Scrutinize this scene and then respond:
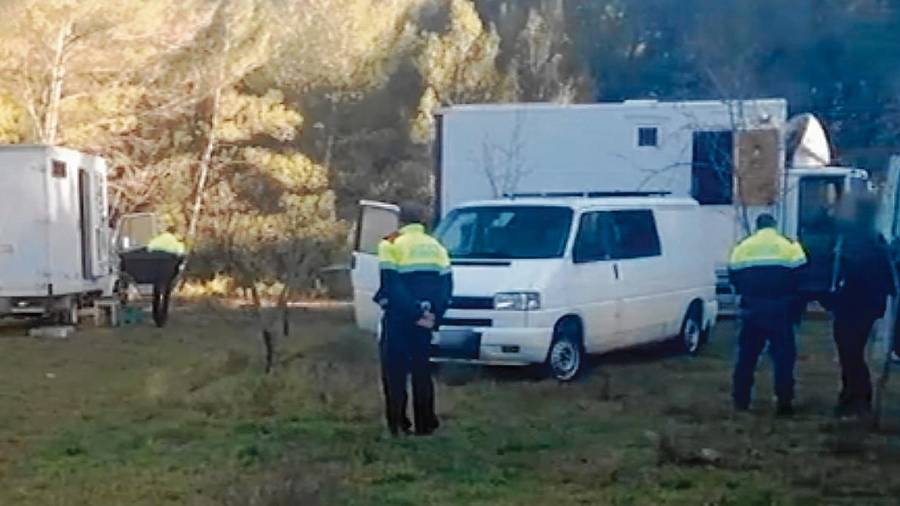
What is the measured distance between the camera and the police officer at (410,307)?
1055cm

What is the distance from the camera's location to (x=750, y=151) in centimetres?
2130

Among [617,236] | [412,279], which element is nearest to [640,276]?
[617,236]

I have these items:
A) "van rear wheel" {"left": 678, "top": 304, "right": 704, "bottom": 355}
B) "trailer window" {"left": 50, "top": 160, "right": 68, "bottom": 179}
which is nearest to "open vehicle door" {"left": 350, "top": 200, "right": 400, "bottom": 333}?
"van rear wheel" {"left": 678, "top": 304, "right": 704, "bottom": 355}

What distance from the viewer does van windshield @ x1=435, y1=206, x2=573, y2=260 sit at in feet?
47.6

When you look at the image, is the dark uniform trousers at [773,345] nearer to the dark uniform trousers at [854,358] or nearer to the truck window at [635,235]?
the dark uniform trousers at [854,358]

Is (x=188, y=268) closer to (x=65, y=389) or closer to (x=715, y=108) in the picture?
(x=715, y=108)

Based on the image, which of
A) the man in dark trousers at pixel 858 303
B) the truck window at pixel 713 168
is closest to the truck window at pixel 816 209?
the truck window at pixel 713 168

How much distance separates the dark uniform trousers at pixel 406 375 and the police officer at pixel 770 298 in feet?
8.68

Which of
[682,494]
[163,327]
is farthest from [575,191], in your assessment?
[682,494]

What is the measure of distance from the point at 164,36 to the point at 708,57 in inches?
435

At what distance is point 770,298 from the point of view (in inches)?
467

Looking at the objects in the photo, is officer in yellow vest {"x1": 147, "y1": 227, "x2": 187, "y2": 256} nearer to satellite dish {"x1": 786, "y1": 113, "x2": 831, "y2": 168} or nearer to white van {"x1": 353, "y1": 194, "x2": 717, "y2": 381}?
white van {"x1": 353, "y1": 194, "x2": 717, "y2": 381}

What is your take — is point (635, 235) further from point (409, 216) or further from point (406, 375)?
point (406, 375)

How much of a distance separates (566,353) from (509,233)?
1.30 metres
